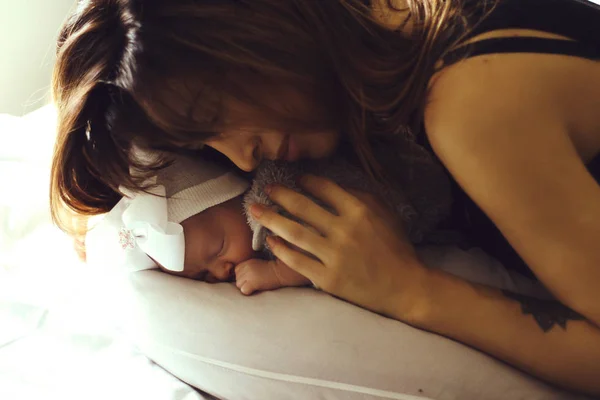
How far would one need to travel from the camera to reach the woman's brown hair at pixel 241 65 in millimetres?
690

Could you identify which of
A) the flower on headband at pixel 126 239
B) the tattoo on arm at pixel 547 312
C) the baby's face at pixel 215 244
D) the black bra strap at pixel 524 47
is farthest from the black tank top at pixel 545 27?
the flower on headband at pixel 126 239

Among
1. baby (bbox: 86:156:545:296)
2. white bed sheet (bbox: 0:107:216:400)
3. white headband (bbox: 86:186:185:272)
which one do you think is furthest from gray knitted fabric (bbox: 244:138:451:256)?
white bed sheet (bbox: 0:107:216:400)

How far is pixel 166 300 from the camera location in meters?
0.90

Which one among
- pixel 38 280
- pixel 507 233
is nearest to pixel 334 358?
pixel 507 233

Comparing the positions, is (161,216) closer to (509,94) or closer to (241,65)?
(241,65)

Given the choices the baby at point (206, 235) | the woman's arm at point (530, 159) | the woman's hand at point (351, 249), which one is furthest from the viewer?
the baby at point (206, 235)

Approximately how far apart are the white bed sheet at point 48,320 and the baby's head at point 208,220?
172 mm

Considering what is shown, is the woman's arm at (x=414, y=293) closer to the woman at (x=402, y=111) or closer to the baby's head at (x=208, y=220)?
the woman at (x=402, y=111)

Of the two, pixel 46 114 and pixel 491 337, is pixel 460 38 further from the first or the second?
pixel 46 114

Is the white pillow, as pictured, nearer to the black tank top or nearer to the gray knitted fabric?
the gray knitted fabric

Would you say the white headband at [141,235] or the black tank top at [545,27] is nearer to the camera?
the black tank top at [545,27]

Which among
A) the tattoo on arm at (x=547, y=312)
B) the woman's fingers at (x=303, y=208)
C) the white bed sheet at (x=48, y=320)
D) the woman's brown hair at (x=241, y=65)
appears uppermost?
the woman's brown hair at (x=241, y=65)

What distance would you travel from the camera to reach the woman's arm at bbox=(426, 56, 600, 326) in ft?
2.18

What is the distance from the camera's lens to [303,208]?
87 cm
